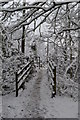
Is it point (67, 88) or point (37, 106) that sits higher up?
point (67, 88)

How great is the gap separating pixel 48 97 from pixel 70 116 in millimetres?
2159

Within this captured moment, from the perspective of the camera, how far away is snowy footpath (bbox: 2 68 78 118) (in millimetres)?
6348

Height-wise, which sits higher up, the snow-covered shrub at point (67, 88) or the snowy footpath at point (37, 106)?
the snow-covered shrub at point (67, 88)

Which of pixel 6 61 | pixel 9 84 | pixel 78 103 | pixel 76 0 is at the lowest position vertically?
pixel 78 103

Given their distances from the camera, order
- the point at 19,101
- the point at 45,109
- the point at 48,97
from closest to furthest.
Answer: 1. the point at 45,109
2. the point at 19,101
3. the point at 48,97

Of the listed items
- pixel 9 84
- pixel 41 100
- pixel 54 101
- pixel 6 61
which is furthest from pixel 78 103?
pixel 6 61

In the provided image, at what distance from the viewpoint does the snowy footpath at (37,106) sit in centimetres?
635

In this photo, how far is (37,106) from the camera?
23.1 ft

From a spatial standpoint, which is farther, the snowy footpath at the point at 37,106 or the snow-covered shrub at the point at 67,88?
the snow-covered shrub at the point at 67,88

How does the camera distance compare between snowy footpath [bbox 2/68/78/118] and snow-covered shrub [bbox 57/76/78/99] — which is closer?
snowy footpath [bbox 2/68/78/118]

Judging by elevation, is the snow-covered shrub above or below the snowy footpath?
above

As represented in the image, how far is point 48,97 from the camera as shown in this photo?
27.2ft

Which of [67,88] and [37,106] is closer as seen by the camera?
[37,106]

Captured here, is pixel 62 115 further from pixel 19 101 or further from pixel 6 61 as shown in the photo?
pixel 6 61
